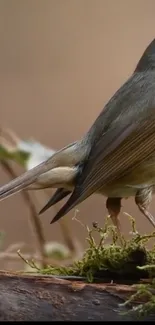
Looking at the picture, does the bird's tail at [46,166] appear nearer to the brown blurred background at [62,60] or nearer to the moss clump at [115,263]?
the moss clump at [115,263]

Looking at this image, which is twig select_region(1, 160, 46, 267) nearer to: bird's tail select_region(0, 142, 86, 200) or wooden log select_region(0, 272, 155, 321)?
bird's tail select_region(0, 142, 86, 200)

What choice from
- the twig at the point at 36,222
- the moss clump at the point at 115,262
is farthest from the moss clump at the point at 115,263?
the twig at the point at 36,222

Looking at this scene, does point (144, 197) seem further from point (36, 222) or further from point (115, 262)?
point (115, 262)

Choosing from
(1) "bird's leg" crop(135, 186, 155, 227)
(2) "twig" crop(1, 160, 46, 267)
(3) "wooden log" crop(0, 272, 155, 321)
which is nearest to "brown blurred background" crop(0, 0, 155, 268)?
(2) "twig" crop(1, 160, 46, 267)

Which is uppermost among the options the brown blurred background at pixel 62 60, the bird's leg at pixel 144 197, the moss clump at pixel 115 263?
the brown blurred background at pixel 62 60

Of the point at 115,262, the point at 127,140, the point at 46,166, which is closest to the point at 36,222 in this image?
the point at 46,166

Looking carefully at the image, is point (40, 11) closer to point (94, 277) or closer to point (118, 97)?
point (118, 97)
